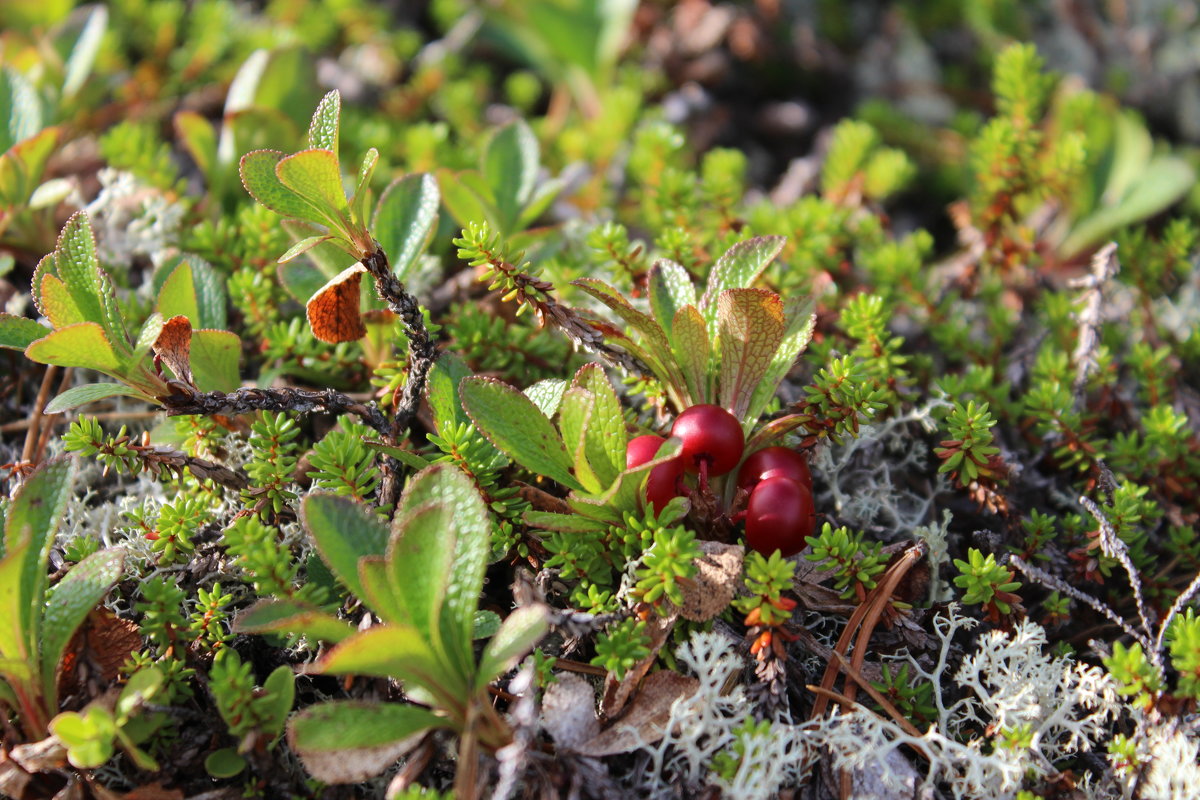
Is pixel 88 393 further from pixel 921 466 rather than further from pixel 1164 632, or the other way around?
pixel 1164 632

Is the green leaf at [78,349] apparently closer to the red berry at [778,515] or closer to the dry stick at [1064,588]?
the red berry at [778,515]

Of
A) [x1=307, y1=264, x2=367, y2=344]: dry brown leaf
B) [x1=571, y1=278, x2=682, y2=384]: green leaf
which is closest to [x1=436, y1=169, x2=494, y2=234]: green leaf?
[x1=307, y1=264, x2=367, y2=344]: dry brown leaf

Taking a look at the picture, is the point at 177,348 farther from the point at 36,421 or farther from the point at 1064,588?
the point at 1064,588

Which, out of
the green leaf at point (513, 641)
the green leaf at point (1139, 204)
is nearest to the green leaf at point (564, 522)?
the green leaf at point (513, 641)

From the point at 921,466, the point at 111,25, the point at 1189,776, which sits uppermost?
the point at 111,25

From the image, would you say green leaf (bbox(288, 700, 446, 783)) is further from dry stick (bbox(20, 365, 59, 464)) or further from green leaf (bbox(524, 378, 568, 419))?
dry stick (bbox(20, 365, 59, 464))

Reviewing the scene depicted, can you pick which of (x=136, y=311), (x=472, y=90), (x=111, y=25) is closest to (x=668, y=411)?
(x=136, y=311)
